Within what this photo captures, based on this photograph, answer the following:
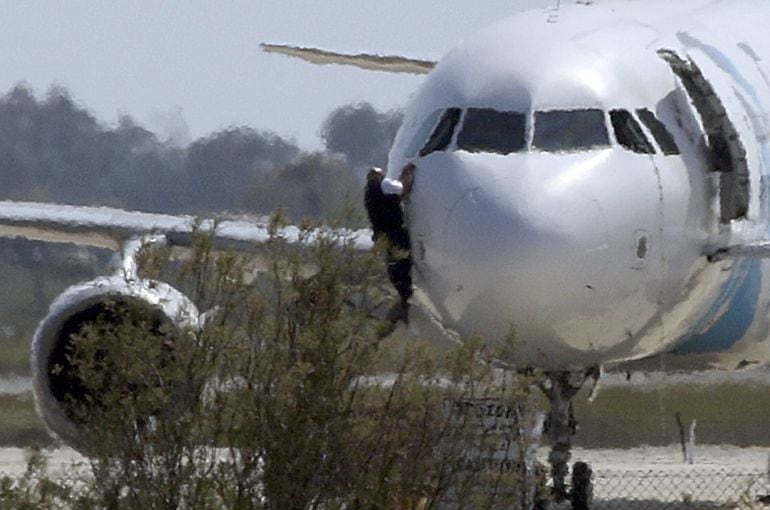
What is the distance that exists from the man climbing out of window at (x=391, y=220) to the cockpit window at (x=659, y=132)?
150 cm

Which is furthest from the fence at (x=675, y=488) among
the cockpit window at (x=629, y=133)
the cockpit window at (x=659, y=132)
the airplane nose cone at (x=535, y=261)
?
the airplane nose cone at (x=535, y=261)

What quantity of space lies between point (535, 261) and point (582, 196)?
56cm

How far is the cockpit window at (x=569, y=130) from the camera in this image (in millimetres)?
12320

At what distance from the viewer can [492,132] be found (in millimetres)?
12367

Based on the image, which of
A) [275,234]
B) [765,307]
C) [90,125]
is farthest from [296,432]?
[90,125]

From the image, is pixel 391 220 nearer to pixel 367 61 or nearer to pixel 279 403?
pixel 279 403

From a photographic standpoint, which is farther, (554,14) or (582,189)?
(554,14)

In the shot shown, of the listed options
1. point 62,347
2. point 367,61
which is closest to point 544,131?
point 62,347

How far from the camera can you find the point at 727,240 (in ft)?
42.5

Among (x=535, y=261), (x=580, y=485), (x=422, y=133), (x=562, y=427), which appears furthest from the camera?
(x=580, y=485)

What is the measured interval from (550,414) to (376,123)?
1059 centimetres

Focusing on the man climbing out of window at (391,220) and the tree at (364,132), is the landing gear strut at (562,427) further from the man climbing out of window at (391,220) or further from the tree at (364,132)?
the tree at (364,132)

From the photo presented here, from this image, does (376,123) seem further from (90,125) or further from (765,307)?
(765,307)

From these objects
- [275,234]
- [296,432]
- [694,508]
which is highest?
[275,234]
